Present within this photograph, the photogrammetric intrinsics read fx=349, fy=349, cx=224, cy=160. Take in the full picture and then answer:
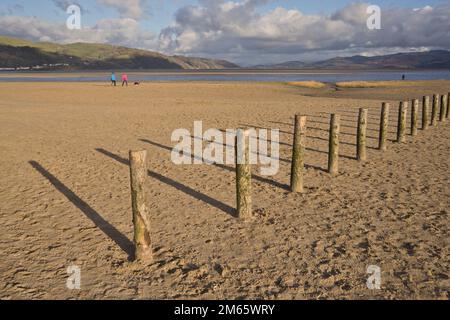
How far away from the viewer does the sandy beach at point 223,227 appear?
4.66 meters

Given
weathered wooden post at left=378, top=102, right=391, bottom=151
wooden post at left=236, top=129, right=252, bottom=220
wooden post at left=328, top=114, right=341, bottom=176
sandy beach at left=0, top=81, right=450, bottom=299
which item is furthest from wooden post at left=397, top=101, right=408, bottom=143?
→ wooden post at left=236, top=129, right=252, bottom=220

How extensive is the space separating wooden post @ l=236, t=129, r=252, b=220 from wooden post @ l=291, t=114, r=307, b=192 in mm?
1701

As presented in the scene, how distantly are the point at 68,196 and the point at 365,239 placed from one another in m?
6.30

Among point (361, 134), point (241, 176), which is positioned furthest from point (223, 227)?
point (361, 134)

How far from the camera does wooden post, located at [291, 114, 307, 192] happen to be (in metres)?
7.71

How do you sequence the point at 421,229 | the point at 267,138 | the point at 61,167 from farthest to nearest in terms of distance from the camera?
the point at 267,138 → the point at 61,167 → the point at 421,229

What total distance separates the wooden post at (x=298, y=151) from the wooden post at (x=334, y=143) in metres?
1.63

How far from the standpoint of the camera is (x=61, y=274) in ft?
16.1

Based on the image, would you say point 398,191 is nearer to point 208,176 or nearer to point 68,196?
point 208,176

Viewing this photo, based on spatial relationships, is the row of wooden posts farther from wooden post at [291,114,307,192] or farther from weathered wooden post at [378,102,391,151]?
weathered wooden post at [378,102,391,151]

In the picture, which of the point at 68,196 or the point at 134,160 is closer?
the point at 134,160

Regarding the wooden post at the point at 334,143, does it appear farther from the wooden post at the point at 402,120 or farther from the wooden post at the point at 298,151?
the wooden post at the point at 402,120

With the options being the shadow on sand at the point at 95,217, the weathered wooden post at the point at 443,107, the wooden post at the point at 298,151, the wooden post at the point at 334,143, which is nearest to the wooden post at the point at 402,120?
the wooden post at the point at 334,143

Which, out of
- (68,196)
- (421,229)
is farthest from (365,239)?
(68,196)
